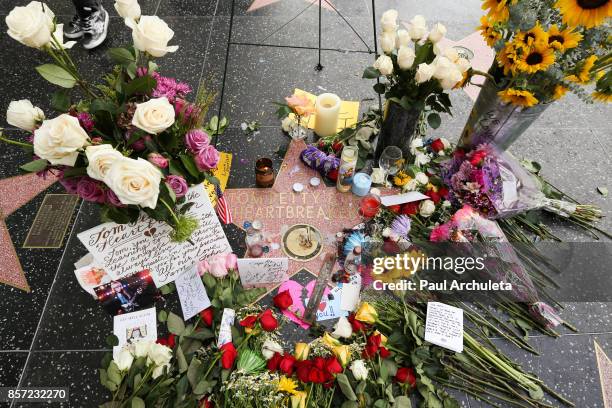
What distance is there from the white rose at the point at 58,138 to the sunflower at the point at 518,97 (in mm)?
1129

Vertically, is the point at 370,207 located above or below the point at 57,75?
below

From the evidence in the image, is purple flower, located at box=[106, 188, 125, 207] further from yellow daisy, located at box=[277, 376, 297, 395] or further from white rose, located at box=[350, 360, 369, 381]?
white rose, located at box=[350, 360, 369, 381]

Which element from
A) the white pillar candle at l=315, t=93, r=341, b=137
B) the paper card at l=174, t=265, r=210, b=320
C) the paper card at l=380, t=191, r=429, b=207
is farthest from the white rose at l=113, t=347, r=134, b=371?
the white pillar candle at l=315, t=93, r=341, b=137

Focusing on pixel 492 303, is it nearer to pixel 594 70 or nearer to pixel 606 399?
pixel 606 399

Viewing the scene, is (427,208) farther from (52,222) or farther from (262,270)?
(52,222)

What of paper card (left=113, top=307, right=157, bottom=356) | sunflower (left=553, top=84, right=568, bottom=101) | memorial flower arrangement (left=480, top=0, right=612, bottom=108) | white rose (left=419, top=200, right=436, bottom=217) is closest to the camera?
memorial flower arrangement (left=480, top=0, right=612, bottom=108)

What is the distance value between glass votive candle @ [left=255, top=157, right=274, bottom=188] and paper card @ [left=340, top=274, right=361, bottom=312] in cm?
52

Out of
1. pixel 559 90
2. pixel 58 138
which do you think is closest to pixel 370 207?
pixel 559 90

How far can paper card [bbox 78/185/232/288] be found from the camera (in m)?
1.17

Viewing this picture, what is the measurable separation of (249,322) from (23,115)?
79 cm

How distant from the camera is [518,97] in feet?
3.72

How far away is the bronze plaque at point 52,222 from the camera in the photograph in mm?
1481

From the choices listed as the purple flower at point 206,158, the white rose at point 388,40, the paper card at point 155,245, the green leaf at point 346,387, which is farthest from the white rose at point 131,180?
the white rose at point 388,40

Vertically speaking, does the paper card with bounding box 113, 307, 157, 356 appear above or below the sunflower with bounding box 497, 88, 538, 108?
below
